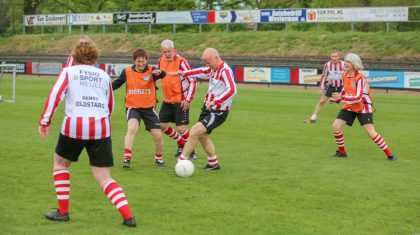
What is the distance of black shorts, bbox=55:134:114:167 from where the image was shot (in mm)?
6652

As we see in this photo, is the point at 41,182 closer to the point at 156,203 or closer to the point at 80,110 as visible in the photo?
the point at 156,203

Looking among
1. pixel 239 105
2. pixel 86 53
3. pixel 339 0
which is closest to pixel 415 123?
pixel 239 105

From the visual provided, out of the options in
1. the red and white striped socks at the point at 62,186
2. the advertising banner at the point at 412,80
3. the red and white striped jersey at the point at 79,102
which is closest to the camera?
the red and white striped jersey at the point at 79,102

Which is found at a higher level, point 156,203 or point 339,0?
point 339,0

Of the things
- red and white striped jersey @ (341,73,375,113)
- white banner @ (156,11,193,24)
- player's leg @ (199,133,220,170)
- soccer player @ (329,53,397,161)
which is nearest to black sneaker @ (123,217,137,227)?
player's leg @ (199,133,220,170)

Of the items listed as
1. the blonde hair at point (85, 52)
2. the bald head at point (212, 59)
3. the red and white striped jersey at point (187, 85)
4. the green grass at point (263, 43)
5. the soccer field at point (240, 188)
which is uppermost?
the green grass at point (263, 43)

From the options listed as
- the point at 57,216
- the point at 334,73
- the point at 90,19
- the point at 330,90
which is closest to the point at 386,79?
the point at 330,90

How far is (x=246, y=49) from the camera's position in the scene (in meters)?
46.9

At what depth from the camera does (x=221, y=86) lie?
32.6ft

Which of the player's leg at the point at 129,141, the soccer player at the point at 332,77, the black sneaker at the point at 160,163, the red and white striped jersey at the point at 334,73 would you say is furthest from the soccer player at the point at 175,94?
the red and white striped jersey at the point at 334,73

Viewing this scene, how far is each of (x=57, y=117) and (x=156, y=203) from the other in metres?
11.4

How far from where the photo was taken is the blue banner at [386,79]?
31.5 metres

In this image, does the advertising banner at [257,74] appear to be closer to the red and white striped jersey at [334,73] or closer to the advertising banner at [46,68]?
the advertising banner at [46,68]

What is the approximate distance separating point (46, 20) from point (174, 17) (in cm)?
1413
